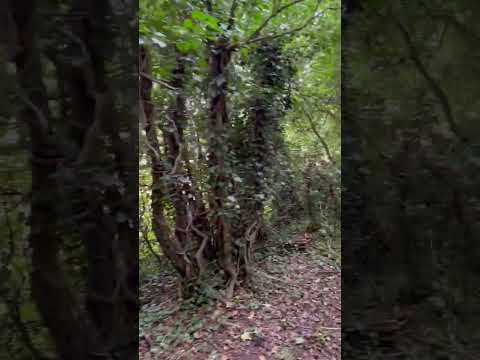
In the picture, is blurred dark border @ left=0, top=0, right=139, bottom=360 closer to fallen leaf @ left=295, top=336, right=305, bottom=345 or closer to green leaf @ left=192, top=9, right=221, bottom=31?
green leaf @ left=192, top=9, right=221, bottom=31

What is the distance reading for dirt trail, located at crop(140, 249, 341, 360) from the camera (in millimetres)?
2965

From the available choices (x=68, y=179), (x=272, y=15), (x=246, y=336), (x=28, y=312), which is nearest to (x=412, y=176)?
(x=68, y=179)

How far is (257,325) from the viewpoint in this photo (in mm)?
3301

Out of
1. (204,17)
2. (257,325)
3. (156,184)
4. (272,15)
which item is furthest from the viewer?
(156,184)

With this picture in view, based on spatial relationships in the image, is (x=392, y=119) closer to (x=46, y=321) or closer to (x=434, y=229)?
(x=434, y=229)

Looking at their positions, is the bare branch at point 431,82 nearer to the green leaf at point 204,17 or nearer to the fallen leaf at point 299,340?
the green leaf at point 204,17

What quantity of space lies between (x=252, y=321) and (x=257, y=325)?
9 centimetres

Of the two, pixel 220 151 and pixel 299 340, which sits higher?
pixel 220 151

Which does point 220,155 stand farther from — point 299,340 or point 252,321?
point 299,340

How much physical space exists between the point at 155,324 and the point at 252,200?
1985 millimetres

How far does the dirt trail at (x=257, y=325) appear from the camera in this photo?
2965 mm

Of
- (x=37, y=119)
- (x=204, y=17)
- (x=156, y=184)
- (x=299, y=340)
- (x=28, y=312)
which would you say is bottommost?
(x=299, y=340)

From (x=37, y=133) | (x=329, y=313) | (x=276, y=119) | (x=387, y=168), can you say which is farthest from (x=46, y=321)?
(x=276, y=119)

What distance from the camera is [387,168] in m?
0.63
